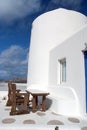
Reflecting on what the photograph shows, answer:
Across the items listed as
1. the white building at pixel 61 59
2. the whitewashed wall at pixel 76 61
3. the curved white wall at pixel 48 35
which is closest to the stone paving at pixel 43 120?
the white building at pixel 61 59

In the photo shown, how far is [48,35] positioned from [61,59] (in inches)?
83.2

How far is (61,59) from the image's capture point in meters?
7.20

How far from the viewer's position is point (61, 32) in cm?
863

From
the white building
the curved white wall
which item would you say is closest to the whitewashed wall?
the white building

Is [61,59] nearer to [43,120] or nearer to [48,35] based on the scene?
[48,35]

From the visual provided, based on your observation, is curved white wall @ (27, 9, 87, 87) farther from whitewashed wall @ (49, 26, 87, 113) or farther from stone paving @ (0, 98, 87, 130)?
stone paving @ (0, 98, 87, 130)

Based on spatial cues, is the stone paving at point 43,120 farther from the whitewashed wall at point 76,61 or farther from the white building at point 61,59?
the whitewashed wall at point 76,61

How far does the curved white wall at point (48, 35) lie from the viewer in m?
8.54

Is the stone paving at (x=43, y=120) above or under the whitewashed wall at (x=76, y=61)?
under

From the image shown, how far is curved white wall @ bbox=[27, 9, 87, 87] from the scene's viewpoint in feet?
28.0

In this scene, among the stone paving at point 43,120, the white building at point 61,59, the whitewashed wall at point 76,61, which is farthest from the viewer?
the white building at point 61,59

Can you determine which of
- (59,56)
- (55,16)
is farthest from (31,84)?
(55,16)

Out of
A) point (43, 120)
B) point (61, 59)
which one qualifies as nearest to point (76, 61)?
point (61, 59)

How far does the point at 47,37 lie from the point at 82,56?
368 centimetres
